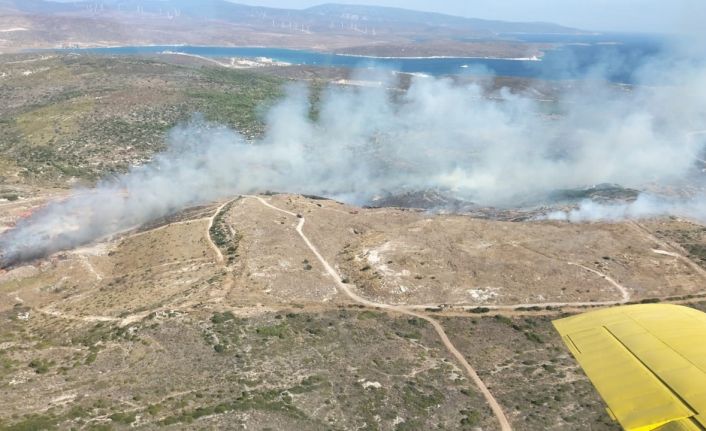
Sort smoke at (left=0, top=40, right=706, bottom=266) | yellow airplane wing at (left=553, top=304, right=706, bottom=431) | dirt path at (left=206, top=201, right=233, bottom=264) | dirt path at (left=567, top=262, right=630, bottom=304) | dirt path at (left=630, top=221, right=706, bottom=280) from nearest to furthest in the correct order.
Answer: yellow airplane wing at (left=553, top=304, right=706, bottom=431) < dirt path at (left=567, top=262, right=630, bottom=304) < dirt path at (left=206, top=201, right=233, bottom=264) < dirt path at (left=630, top=221, right=706, bottom=280) < smoke at (left=0, top=40, right=706, bottom=266)

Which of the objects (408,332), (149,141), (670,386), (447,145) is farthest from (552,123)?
(670,386)

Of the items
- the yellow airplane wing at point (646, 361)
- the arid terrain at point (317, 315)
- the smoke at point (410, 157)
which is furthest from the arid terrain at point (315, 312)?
the yellow airplane wing at point (646, 361)

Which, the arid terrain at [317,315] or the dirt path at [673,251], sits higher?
the dirt path at [673,251]

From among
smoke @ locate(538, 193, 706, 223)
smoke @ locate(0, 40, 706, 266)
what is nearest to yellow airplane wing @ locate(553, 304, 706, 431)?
smoke @ locate(538, 193, 706, 223)

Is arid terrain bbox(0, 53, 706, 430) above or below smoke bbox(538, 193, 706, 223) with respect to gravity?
below

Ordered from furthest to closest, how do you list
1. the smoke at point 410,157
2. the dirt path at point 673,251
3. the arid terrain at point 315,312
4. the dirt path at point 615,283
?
the smoke at point 410,157 → the dirt path at point 673,251 → the dirt path at point 615,283 → the arid terrain at point 315,312

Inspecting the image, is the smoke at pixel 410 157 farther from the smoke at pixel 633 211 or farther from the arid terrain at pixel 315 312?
the arid terrain at pixel 315 312

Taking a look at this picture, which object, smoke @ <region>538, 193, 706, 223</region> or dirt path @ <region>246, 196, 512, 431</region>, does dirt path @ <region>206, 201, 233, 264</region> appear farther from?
smoke @ <region>538, 193, 706, 223</region>
